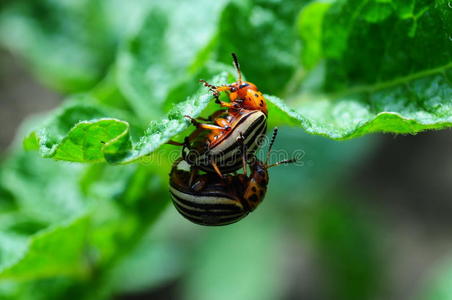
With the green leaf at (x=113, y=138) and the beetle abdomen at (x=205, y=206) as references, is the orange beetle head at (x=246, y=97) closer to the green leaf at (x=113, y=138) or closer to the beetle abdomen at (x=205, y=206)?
the green leaf at (x=113, y=138)

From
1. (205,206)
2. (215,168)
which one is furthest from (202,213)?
(215,168)

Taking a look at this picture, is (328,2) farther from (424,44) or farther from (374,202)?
(374,202)

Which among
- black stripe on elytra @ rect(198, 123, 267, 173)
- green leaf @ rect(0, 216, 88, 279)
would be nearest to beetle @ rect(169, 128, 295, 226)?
black stripe on elytra @ rect(198, 123, 267, 173)

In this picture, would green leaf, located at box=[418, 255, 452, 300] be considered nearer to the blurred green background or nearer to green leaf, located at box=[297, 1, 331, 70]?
the blurred green background

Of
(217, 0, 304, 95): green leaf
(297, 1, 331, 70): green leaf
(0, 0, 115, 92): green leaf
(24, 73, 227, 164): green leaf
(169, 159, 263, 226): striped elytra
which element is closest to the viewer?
(24, 73, 227, 164): green leaf

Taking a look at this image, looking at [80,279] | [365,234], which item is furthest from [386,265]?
[80,279]

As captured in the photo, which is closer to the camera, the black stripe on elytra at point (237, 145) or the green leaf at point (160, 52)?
the black stripe on elytra at point (237, 145)

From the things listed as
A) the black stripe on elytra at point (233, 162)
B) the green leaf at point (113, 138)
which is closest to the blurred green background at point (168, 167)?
the black stripe on elytra at point (233, 162)
